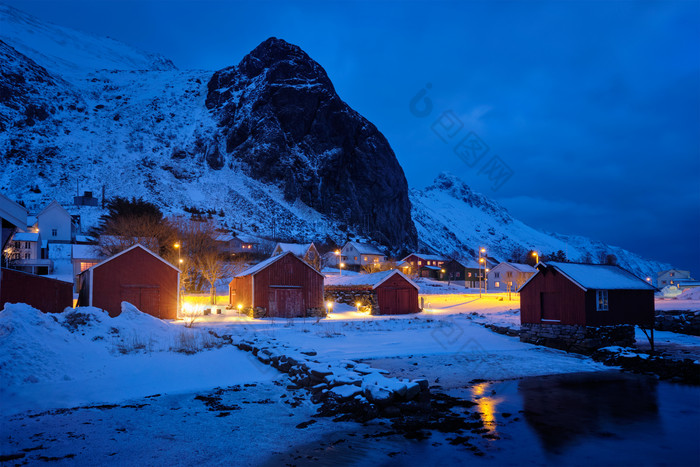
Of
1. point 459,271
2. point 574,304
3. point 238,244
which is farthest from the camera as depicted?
point 459,271

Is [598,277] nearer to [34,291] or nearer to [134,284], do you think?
[134,284]

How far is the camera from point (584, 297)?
87.0 feet

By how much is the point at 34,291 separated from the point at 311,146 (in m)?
111

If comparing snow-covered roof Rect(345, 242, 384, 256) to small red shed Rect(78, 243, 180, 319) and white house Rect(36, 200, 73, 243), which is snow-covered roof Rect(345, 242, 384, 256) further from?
small red shed Rect(78, 243, 180, 319)

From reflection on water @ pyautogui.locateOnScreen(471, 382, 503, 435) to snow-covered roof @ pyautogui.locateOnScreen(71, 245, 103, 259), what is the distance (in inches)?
2033

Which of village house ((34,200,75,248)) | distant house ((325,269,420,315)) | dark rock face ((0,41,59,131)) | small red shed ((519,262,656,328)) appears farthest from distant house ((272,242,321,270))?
dark rock face ((0,41,59,131))

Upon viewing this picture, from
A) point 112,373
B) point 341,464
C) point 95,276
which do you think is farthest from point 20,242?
point 341,464

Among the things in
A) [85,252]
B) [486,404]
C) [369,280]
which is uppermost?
[85,252]

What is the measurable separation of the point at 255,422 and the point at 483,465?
5.44m

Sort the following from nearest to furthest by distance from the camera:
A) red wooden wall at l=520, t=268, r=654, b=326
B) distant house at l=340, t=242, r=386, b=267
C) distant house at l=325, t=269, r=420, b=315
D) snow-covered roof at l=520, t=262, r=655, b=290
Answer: red wooden wall at l=520, t=268, r=654, b=326
snow-covered roof at l=520, t=262, r=655, b=290
distant house at l=325, t=269, r=420, b=315
distant house at l=340, t=242, r=386, b=267

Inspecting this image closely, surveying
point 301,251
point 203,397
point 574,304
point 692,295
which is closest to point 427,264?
point 301,251

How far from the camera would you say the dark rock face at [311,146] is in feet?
416

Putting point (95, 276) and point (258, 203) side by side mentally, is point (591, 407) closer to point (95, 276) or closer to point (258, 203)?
point (95, 276)

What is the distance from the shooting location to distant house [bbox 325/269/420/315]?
42312mm
